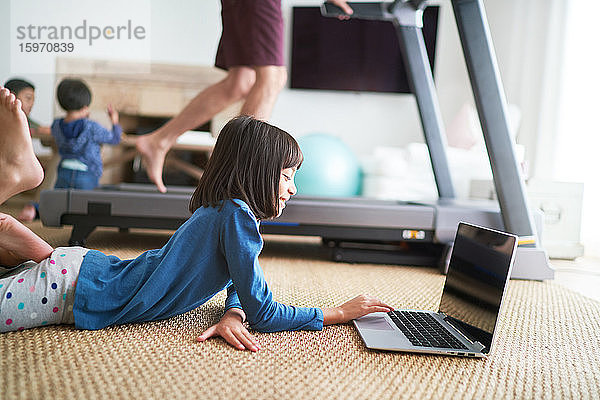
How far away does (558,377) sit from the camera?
1006 millimetres

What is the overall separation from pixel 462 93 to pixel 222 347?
13.1 feet

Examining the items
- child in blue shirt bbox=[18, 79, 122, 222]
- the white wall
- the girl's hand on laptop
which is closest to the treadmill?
child in blue shirt bbox=[18, 79, 122, 222]

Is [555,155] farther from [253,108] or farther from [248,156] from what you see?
[248,156]

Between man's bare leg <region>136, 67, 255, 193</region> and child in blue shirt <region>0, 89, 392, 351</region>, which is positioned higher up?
A: man's bare leg <region>136, 67, 255, 193</region>

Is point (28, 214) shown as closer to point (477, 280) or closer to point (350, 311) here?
point (350, 311)

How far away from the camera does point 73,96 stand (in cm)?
246

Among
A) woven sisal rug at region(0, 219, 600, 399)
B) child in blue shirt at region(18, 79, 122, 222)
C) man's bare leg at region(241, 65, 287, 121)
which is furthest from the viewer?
child in blue shirt at region(18, 79, 122, 222)

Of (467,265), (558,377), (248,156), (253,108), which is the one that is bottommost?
Answer: (558,377)

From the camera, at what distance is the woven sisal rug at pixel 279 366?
2.77ft

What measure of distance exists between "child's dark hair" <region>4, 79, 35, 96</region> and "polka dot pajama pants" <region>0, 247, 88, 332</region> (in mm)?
936

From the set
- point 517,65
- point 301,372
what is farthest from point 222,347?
point 517,65

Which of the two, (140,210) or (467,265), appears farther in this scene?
(140,210)

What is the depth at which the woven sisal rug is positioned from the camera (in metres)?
0.84

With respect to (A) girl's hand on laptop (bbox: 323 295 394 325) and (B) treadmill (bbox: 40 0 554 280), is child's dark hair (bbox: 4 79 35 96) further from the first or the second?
(A) girl's hand on laptop (bbox: 323 295 394 325)
